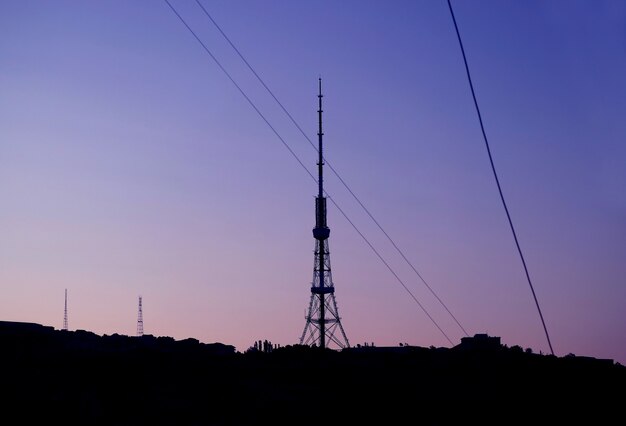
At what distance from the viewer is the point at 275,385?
40969mm

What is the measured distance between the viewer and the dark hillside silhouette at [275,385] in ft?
113

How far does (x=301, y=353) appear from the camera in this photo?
166ft

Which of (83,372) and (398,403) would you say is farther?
(398,403)

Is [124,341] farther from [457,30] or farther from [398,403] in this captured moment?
[457,30]

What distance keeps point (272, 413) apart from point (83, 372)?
7520 mm

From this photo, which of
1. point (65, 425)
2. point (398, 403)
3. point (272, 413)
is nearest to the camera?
point (65, 425)

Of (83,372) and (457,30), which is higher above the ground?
(457,30)

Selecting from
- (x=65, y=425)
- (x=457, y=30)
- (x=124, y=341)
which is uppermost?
(x=457, y=30)

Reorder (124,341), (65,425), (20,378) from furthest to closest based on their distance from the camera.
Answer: (124,341), (20,378), (65,425)

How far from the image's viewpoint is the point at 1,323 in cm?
4038

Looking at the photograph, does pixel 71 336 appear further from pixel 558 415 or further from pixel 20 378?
pixel 558 415

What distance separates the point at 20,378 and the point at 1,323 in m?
6.42

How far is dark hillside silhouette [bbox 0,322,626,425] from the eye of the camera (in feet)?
113

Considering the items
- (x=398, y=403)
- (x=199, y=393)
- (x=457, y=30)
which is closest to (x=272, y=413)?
(x=199, y=393)
